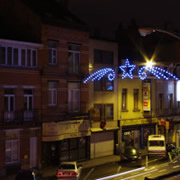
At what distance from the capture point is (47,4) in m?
32.5

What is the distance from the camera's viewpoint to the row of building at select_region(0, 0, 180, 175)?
26.1 metres

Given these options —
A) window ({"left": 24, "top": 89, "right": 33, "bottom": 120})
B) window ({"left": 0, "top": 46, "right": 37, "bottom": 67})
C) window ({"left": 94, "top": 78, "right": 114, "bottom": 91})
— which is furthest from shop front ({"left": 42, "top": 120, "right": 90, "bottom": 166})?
window ({"left": 0, "top": 46, "right": 37, "bottom": 67})

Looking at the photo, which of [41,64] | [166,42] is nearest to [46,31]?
[41,64]

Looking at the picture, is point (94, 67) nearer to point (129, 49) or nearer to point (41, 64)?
point (41, 64)

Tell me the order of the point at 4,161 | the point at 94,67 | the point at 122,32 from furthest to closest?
the point at 122,32 < the point at 94,67 < the point at 4,161

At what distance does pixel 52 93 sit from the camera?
2883 cm

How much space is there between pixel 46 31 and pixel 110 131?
12.6m

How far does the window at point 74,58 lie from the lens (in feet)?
98.4

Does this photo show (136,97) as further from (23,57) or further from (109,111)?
(23,57)

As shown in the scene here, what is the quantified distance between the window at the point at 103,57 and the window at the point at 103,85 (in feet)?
6.19

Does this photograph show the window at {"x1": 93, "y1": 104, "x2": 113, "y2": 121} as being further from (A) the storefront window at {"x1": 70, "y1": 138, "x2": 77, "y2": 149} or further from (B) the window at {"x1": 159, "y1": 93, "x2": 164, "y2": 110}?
(B) the window at {"x1": 159, "y1": 93, "x2": 164, "y2": 110}

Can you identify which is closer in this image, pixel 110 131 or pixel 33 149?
pixel 33 149

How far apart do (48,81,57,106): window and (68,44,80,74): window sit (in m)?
2.16

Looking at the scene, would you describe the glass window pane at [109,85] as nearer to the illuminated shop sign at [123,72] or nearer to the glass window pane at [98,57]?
the illuminated shop sign at [123,72]
